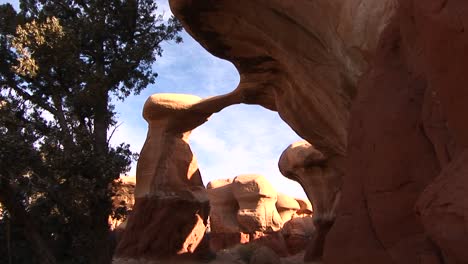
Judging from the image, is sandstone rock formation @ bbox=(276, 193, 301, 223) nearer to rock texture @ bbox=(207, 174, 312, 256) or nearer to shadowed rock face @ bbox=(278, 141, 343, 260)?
rock texture @ bbox=(207, 174, 312, 256)

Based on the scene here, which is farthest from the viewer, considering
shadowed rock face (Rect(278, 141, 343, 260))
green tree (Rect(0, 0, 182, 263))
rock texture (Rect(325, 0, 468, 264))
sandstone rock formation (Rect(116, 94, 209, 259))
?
shadowed rock face (Rect(278, 141, 343, 260))

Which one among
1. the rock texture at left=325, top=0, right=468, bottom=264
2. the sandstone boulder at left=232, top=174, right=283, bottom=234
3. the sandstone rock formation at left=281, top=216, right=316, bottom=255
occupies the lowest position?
the rock texture at left=325, top=0, right=468, bottom=264

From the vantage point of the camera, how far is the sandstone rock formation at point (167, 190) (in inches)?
600

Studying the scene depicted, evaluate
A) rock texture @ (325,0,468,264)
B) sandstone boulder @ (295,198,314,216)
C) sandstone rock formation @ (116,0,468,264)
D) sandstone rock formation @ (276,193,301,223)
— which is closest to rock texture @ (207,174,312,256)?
sandstone rock formation @ (276,193,301,223)

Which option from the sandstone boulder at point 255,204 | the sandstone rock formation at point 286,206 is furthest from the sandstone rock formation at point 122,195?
the sandstone rock formation at point 286,206

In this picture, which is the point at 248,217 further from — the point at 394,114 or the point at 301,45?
the point at 394,114

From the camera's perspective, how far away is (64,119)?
12445 mm

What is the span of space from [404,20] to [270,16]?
4885 mm

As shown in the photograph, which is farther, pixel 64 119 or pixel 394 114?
pixel 64 119

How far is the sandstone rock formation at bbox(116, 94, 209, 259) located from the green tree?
2378 mm

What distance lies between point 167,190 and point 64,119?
4220 mm

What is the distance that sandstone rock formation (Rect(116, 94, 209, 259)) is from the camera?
1524cm

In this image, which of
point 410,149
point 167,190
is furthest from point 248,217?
point 410,149

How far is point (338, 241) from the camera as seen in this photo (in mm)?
5176
